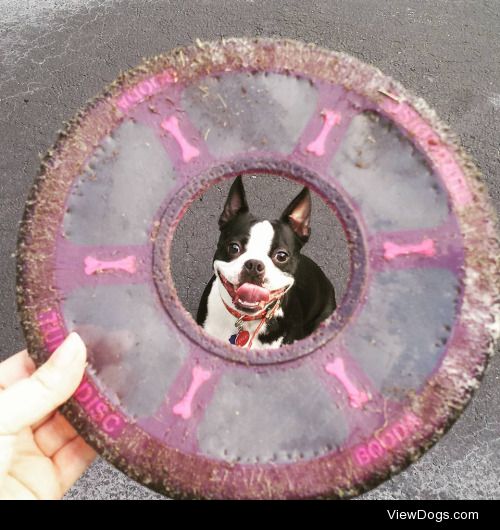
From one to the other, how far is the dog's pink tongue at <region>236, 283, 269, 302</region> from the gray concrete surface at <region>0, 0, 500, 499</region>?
2.00 metres

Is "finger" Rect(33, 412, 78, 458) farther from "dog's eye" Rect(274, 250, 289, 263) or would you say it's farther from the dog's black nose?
"dog's eye" Rect(274, 250, 289, 263)

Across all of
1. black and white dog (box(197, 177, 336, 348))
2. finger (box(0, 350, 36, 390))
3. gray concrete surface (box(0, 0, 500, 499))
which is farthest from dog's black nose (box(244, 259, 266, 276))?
gray concrete surface (box(0, 0, 500, 499))

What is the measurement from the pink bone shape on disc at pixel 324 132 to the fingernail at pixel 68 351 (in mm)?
1092

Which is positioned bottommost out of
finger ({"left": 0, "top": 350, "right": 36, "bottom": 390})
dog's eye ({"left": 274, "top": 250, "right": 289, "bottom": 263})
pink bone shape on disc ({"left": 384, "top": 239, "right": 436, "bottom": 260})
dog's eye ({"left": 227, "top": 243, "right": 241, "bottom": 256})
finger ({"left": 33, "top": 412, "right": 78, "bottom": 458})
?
finger ({"left": 33, "top": 412, "right": 78, "bottom": 458})

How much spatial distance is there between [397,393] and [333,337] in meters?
0.29

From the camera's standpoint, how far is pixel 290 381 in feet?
6.39

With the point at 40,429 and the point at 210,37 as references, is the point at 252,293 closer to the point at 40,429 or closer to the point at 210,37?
the point at 40,429

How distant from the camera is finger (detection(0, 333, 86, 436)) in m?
1.85

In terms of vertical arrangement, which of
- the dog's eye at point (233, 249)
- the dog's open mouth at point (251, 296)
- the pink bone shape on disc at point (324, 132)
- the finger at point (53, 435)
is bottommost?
the finger at point (53, 435)

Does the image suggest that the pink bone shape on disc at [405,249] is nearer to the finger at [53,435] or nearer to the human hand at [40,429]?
the human hand at [40,429]

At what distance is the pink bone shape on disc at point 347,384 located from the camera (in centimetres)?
193

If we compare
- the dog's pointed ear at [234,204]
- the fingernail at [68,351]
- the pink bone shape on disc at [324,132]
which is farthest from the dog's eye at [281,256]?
the fingernail at [68,351]

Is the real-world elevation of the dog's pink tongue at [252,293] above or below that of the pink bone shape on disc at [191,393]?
above

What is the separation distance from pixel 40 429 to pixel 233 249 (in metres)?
1.20
